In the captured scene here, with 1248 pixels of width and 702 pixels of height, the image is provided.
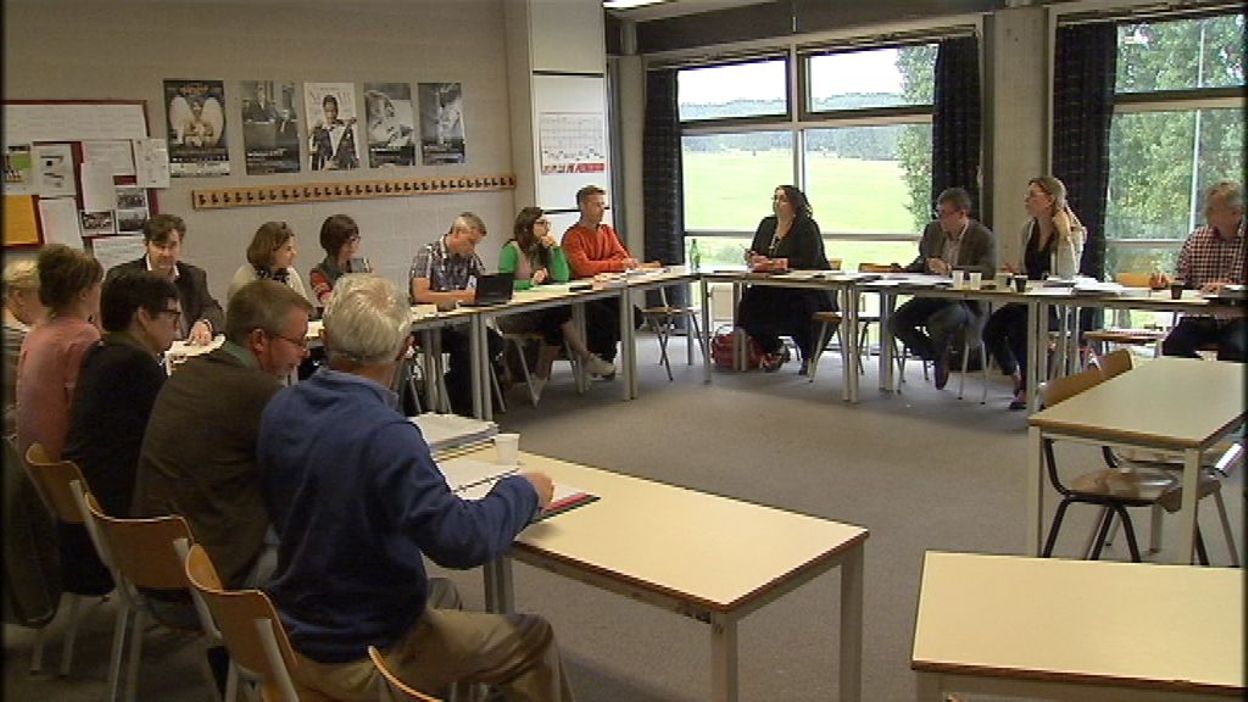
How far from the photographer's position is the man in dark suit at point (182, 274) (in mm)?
4855

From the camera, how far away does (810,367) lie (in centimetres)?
700

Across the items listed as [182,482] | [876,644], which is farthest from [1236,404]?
[182,482]

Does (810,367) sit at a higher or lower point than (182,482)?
lower

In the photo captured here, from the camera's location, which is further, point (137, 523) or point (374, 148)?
point (374, 148)

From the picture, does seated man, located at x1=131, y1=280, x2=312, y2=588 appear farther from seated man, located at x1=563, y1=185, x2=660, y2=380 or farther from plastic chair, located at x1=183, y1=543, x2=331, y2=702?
seated man, located at x1=563, y1=185, x2=660, y2=380

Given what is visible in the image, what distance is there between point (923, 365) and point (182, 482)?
5781 millimetres

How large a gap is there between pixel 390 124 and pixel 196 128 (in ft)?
4.52

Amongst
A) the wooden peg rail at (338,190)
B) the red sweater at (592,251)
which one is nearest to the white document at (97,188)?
the wooden peg rail at (338,190)

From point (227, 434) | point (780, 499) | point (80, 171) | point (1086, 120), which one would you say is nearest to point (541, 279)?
point (780, 499)

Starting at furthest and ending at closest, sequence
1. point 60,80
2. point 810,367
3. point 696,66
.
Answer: point 696,66
point 810,367
point 60,80

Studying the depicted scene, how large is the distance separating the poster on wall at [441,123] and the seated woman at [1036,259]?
388 centimetres

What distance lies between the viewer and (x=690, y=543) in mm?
2201

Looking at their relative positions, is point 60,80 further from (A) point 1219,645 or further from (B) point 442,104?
(A) point 1219,645

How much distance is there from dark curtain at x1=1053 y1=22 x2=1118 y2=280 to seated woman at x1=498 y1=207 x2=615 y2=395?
3112 mm
